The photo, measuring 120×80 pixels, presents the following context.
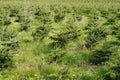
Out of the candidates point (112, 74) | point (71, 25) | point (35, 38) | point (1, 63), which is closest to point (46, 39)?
point (35, 38)

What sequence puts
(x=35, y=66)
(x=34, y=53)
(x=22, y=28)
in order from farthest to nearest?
(x=22, y=28)
(x=34, y=53)
(x=35, y=66)

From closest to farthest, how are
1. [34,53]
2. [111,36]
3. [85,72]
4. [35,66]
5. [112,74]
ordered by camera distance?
1. [112,74]
2. [85,72]
3. [35,66]
4. [34,53]
5. [111,36]

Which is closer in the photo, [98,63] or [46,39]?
[98,63]

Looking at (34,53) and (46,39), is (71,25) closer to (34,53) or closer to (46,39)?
(46,39)

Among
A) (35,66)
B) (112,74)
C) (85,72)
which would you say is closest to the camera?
(112,74)

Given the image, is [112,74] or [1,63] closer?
[112,74]

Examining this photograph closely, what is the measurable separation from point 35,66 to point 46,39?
12.3 feet

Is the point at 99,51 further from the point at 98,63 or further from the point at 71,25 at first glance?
the point at 71,25

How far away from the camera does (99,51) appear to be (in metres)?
9.25

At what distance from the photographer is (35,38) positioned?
1238 cm

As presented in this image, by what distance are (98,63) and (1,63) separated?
3.74 m

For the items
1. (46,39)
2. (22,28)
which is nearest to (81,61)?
(46,39)

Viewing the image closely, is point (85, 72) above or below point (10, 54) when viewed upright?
below

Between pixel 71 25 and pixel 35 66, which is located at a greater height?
pixel 71 25
